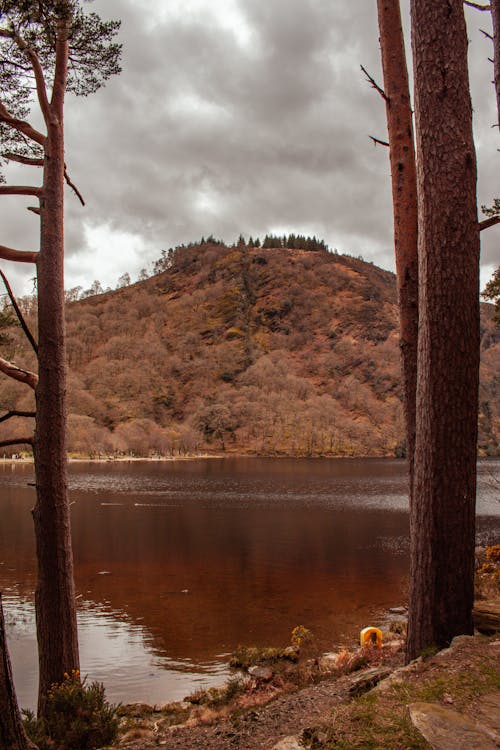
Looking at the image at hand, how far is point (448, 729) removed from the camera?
10.1 feet

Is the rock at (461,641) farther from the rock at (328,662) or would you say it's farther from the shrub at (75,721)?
the rock at (328,662)

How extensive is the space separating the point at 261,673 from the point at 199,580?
30.7 feet

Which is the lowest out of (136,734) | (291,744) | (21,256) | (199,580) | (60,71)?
(199,580)

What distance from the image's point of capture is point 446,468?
179 inches

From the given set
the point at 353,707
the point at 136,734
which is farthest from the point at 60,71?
the point at 136,734

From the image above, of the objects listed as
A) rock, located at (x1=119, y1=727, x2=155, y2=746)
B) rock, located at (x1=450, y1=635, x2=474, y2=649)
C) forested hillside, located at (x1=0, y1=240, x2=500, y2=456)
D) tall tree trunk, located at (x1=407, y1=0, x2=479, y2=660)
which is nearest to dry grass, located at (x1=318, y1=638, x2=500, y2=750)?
rock, located at (x1=450, y1=635, x2=474, y2=649)

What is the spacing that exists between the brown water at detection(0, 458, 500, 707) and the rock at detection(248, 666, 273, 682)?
87 centimetres

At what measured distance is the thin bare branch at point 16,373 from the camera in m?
5.88

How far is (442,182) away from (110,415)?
157m

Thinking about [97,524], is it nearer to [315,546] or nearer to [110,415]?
[315,546]

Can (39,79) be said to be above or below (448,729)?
above

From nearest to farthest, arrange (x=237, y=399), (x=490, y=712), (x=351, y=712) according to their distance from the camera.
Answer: (x=490, y=712), (x=351, y=712), (x=237, y=399)

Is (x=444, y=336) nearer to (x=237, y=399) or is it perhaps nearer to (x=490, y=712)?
(x=490, y=712)

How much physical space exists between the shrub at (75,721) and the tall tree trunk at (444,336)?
2.80 meters
